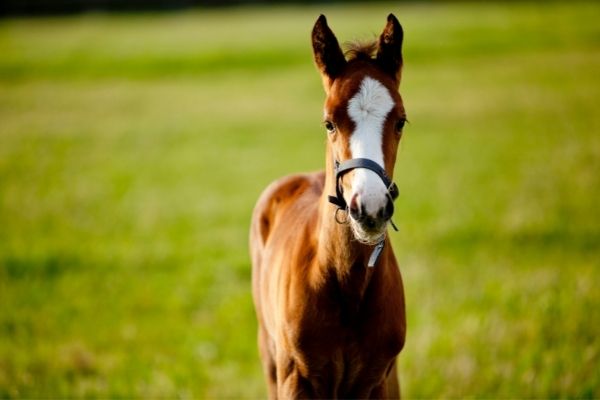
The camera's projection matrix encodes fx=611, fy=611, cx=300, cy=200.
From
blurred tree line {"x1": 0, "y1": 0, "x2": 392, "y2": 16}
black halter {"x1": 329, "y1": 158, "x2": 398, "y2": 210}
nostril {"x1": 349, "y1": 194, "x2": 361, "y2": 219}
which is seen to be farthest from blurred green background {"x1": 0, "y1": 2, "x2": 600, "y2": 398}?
blurred tree line {"x1": 0, "y1": 0, "x2": 392, "y2": 16}

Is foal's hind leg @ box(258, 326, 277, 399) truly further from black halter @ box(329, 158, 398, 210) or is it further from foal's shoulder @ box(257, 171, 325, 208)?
black halter @ box(329, 158, 398, 210)

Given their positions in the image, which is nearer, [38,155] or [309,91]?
[38,155]

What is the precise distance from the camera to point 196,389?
558 centimetres

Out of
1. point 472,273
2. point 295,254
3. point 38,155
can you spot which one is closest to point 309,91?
point 38,155

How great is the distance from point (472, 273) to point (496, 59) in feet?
70.8

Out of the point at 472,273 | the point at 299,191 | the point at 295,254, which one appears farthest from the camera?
the point at 472,273

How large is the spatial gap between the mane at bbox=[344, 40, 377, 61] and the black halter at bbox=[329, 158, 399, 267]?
23.5 inches

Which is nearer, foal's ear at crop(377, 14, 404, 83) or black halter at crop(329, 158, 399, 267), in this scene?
black halter at crop(329, 158, 399, 267)

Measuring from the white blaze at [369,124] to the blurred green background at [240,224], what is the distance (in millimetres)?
764

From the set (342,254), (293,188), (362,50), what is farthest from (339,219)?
(293,188)

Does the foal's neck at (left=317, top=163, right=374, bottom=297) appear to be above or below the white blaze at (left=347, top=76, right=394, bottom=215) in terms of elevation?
below

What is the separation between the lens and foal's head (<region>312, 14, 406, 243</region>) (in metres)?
2.62

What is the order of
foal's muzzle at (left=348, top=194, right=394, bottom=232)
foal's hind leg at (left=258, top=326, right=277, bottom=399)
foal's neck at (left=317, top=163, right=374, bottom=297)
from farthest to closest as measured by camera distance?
1. foal's hind leg at (left=258, top=326, right=277, bottom=399)
2. foal's neck at (left=317, top=163, right=374, bottom=297)
3. foal's muzzle at (left=348, top=194, right=394, bottom=232)

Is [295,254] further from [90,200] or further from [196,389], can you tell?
[90,200]
